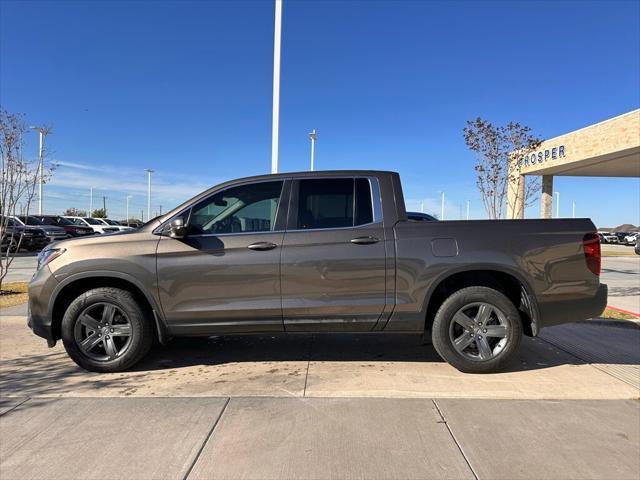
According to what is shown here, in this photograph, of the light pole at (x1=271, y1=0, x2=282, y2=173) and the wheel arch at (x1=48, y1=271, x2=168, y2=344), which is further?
the light pole at (x1=271, y1=0, x2=282, y2=173)

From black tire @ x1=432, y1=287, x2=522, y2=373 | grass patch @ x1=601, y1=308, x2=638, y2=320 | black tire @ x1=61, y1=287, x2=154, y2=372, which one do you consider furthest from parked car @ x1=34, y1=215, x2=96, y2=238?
black tire @ x1=432, y1=287, x2=522, y2=373

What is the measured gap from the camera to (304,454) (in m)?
3.15

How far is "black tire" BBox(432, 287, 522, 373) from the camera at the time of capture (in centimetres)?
459

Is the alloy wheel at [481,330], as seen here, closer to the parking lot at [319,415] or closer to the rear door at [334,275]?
the parking lot at [319,415]

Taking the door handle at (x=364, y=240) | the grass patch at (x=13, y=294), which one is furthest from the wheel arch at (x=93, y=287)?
the grass patch at (x=13, y=294)

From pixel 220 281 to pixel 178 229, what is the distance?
63cm

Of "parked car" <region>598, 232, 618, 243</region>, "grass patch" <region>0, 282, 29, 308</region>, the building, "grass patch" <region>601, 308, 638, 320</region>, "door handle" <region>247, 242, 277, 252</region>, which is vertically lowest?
"grass patch" <region>0, 282, 29, 308</region>

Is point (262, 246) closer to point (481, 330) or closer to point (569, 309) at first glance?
point (481, 330)

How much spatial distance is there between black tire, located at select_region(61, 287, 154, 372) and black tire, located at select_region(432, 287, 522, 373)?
290cm

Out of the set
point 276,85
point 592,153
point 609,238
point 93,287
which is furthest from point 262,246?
point 609,238

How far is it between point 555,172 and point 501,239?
26.6m

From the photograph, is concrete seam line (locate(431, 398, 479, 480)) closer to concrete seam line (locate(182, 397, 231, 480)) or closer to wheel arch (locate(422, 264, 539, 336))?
wheel arch (locate(422, 264, 539, 336))

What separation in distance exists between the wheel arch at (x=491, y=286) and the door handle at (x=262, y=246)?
157 centimetres

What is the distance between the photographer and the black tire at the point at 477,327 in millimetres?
4586
